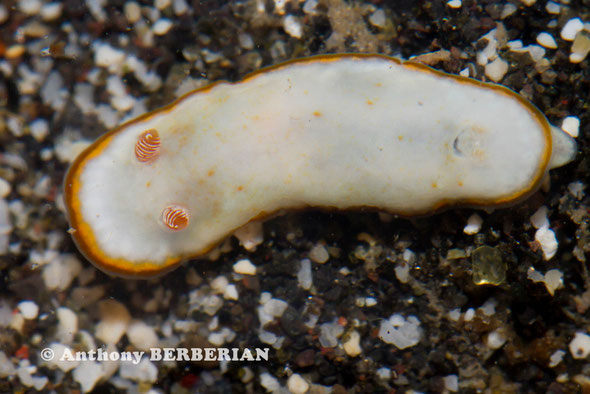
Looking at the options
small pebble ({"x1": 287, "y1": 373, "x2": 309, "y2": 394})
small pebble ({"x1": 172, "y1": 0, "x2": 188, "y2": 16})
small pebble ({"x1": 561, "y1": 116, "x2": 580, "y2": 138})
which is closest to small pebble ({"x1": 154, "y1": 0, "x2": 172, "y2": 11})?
small pebble ({"x1": 172, "y1": 0, "x2": 188, "y2": 16})

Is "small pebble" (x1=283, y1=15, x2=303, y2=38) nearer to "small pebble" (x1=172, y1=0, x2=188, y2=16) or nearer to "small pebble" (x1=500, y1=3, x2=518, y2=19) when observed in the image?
"small pebble" (x1=172, y1=0, x2=188, y2=16)

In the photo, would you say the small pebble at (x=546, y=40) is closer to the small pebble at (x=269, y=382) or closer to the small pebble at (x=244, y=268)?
the small pebble at (x=244, y=268)

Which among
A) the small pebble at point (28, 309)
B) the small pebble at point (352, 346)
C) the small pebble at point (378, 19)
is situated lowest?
the small pebble at point (352, 346)

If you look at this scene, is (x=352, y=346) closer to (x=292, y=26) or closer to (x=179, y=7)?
(x=292, y=26)

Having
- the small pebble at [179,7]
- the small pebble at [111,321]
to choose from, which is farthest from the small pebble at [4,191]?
the small pebble at [179,7]

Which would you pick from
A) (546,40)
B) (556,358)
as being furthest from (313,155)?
(556,358)
